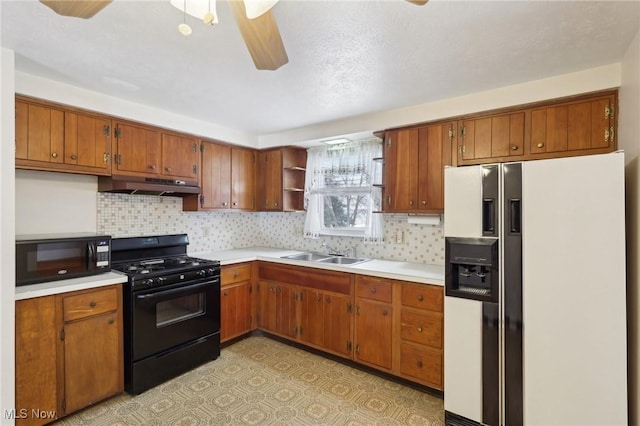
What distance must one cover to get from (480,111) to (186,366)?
10.9ft

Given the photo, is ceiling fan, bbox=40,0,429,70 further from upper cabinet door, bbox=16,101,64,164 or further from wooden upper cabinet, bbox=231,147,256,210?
wooden upper cabinet, bbox=231,147,256,210

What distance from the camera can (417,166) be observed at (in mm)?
2846

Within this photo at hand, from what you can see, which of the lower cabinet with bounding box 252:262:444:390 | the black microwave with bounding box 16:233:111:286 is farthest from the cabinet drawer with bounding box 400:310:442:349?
the black microwave with bounding box 16:233:111:286

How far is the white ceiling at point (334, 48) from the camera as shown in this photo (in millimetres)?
1513

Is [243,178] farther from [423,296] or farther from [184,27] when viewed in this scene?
[184,27]

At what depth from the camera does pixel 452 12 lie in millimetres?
1505

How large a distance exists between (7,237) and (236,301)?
1.97m

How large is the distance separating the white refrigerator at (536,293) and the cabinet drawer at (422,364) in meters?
0.28

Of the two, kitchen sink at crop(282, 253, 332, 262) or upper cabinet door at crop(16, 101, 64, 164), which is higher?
upper cabinet door at crop(16, 101, 64, 164)

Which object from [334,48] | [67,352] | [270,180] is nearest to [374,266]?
[270,180]

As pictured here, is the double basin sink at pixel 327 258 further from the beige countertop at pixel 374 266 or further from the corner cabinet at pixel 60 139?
the corner cabinet at pixel 60 139

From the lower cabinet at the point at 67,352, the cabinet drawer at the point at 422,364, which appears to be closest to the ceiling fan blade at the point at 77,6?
the lower cabinet at the point at 67,352

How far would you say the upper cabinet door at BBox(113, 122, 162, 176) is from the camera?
9.04 ft

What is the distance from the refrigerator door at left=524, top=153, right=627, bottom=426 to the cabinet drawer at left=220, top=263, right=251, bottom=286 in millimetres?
2609
